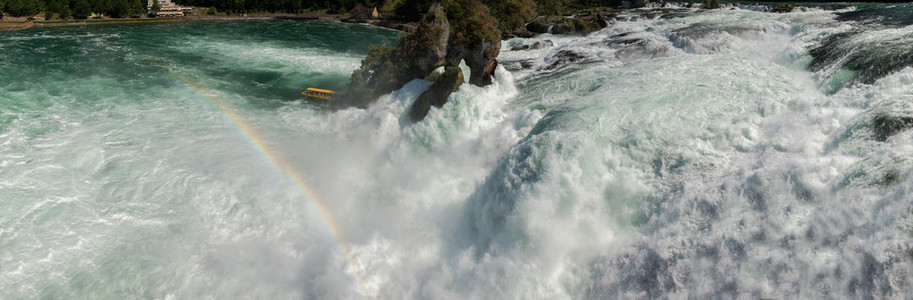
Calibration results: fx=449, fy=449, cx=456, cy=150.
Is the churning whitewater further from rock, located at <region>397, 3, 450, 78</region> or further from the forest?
the forest

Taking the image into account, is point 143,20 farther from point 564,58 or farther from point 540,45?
point 564,58

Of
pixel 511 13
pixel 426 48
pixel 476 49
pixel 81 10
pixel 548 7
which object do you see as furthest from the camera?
pixel 81 10

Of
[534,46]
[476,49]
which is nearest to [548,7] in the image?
[534,46]

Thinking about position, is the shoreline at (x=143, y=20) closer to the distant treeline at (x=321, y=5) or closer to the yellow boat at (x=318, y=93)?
the distant treeline at (x=321, y=5)

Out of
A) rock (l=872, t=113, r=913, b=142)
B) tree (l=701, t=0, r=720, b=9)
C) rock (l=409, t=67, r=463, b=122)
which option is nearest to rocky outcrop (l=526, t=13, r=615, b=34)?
tree (l=701, t=0, r=720, b=9)

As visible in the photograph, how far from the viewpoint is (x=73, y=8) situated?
78000 millimetres

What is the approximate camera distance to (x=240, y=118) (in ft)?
89.0

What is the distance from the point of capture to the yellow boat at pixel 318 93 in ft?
97.8

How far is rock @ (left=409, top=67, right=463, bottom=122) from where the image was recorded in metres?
23.0

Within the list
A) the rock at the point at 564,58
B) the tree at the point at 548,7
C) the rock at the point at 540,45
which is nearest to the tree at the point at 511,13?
the tree at the point at 548,7

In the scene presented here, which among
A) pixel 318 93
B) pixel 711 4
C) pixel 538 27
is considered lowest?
pixel 318 93

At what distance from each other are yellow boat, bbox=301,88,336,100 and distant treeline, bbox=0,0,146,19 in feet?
236

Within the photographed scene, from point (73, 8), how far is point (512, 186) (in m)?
96.6

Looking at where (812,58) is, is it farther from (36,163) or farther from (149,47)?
(149,47)
